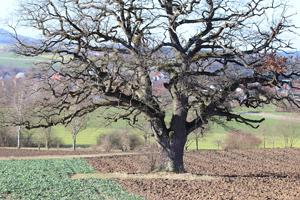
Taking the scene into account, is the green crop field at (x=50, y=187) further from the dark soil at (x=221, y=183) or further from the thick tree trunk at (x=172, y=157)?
the thick tree trunk at (x=172, y=157)

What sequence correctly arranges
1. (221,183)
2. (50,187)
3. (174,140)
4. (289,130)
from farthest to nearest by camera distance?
(289,130) < (174,140) < (221,183) < (50,187)

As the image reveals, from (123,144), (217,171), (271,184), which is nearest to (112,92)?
(271,184)

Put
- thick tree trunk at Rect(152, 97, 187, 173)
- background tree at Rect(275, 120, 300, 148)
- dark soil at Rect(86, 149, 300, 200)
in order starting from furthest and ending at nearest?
background tree at Rect(275, 120, 300, 148)
thick tree trunk at Rect(152, 97, 187, 173)
dark soil at Rect(86, 149, 300, 200)

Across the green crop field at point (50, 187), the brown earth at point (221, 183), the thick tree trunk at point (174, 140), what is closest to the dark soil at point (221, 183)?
the brown earth at point (221, 183)

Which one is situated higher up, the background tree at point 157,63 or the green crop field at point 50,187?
the background tree at point 157,63

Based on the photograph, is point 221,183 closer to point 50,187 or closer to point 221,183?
point 221,183

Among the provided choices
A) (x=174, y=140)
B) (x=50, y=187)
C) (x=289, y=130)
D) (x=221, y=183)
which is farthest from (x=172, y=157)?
(x=289, y=130)

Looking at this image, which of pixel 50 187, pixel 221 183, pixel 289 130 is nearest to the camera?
pixel 50 187

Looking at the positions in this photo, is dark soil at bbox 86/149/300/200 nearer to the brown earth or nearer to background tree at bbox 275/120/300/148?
the brown earth

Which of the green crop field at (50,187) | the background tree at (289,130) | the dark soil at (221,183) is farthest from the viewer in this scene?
the background tree at (289,130)

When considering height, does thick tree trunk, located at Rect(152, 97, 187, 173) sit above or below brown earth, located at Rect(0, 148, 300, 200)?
above

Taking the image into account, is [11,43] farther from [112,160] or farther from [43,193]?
[112,160]

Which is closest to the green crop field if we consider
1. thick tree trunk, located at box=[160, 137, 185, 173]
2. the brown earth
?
the brown earth

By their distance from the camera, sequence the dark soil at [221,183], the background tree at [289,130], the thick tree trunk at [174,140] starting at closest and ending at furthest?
1. the dark soil at [221,183]
2. the thick tree trunk at [174,140]
3. the background tree at [289,130]
